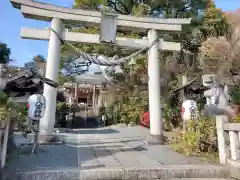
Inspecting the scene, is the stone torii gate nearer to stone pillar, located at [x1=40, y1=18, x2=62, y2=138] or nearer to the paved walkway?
stone pillar, located at [x1=40, y1=18, x2=62, y2=138]

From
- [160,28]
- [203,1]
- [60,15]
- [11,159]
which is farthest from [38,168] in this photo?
[203,1]

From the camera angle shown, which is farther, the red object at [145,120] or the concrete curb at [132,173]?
the red object at [145,120]

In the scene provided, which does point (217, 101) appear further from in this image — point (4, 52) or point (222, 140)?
point (4, 52)

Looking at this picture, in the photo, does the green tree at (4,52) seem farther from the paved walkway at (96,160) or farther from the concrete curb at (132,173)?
the concrete curb at (132,173)

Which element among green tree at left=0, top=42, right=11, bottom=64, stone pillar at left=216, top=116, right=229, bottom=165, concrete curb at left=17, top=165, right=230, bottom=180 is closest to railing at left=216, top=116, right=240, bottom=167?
stone pillar at left=216, top=116, right=229, bottom=165

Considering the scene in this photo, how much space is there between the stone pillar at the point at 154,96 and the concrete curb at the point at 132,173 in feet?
10.5

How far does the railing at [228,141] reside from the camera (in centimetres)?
493

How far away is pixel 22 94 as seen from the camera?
6.71 metres

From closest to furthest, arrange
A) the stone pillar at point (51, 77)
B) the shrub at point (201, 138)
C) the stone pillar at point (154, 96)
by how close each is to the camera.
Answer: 1. the shrub at point (201, 138)
2. the stone pillar at point (51, 77)
3. the stone pillar at point (154, 96)

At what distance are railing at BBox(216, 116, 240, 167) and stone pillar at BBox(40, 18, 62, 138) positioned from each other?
4.91 meters

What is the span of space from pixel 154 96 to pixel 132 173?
4139 mm

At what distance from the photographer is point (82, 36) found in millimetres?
8297

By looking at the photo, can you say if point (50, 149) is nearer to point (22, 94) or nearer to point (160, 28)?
point (22, 94)

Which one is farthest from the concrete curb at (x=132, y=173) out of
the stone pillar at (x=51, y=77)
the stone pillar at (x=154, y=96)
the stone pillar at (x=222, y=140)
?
the stone pillar at (x=51, y=77)
